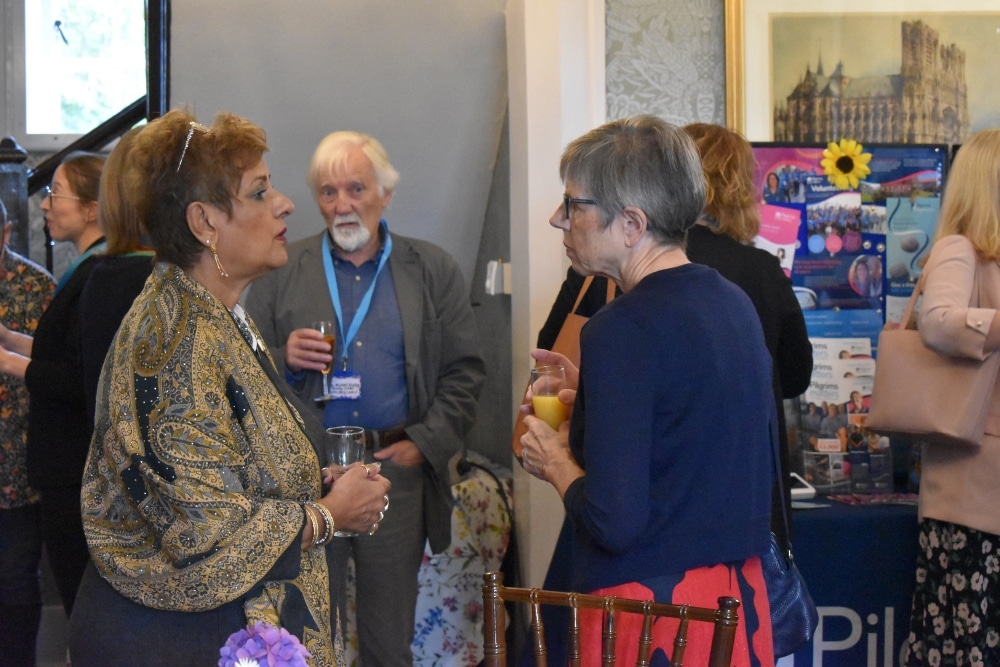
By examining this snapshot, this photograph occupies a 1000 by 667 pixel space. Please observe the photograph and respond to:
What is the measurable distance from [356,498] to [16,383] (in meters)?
1.69

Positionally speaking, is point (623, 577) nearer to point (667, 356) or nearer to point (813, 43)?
point (667, 356)

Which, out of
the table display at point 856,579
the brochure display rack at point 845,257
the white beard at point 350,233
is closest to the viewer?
the table display at point 856,579

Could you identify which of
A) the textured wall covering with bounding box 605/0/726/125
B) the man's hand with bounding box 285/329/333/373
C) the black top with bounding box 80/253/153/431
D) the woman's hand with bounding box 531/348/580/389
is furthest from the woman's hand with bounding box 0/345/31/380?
the textured wall covering with bounding box 605/0/726/125

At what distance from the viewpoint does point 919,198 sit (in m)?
3.16

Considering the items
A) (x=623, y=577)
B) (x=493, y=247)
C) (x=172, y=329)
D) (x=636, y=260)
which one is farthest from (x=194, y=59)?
(x=623, y=577)

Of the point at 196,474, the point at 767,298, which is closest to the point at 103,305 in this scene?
the point at 196,474

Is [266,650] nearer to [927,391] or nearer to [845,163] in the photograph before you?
[927,391]

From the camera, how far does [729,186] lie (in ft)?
7.64

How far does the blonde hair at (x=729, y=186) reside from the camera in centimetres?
233

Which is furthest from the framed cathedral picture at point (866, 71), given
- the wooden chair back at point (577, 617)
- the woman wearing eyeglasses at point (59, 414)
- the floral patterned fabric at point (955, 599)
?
the wooden chair back at point (577, 617)

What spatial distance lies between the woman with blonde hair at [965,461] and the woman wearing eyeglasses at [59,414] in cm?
217

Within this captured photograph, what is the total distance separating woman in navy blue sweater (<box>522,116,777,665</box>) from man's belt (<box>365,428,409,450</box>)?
4.22 ft

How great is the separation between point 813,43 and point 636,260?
1.94 metres

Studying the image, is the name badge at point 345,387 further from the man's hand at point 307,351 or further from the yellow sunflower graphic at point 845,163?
the yellow sunflower graphic at point 845,163
